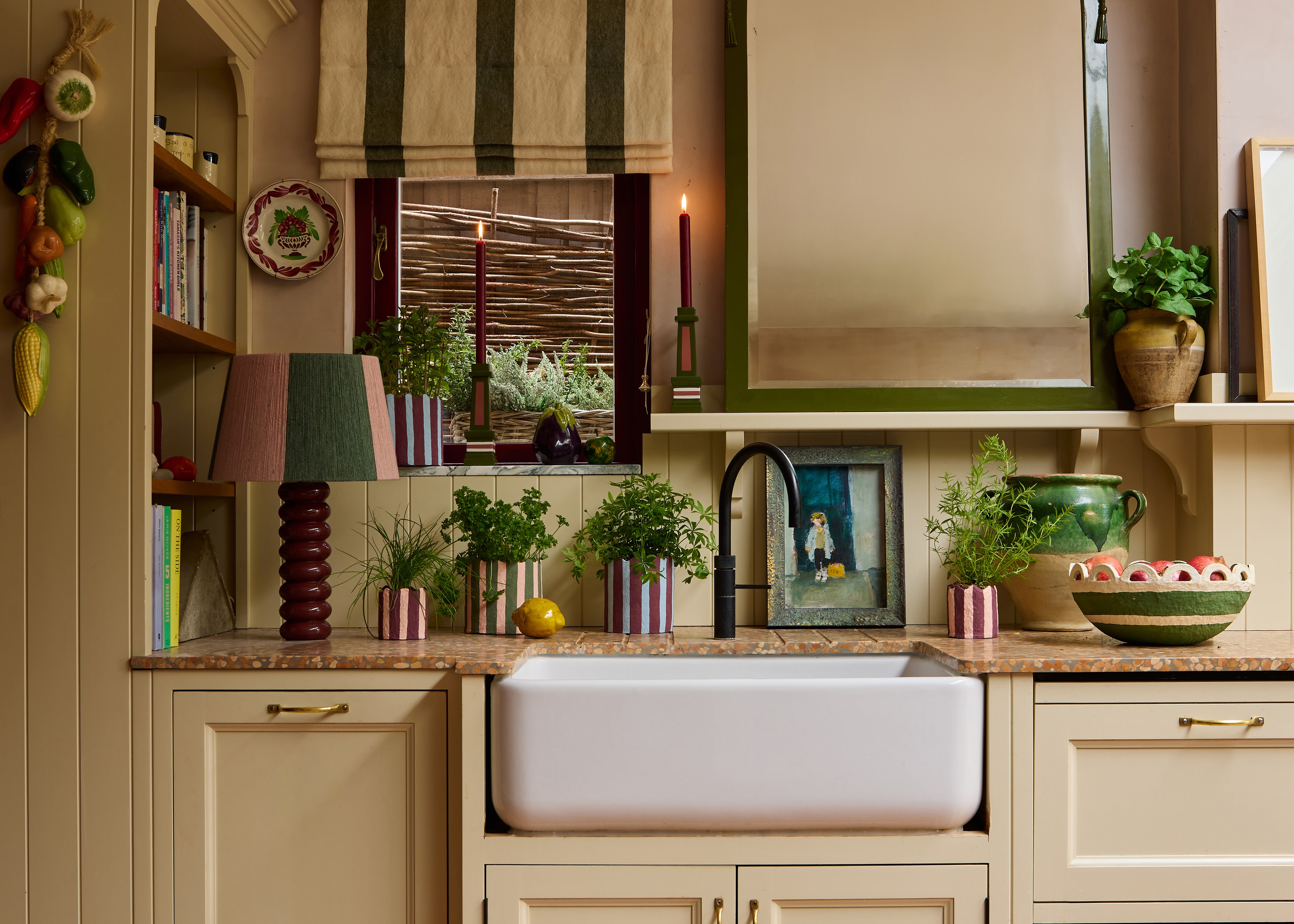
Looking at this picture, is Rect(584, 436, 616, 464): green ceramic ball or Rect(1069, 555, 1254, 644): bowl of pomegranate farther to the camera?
Rect(584, 436, 616, 464): green ceramic ball

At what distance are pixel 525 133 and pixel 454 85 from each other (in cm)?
19

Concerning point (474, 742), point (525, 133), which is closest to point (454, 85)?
point (525, 133)

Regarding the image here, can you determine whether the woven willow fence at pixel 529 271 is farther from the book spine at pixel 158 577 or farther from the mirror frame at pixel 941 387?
the book spine at pixel 158 577

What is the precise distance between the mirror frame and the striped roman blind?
0.56 feet

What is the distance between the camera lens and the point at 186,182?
6.39 feet

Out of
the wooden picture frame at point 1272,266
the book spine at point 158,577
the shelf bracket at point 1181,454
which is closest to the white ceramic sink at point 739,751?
the book spine at point 158,577

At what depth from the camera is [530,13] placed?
213cm

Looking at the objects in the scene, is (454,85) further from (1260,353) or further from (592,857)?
(1260,353)

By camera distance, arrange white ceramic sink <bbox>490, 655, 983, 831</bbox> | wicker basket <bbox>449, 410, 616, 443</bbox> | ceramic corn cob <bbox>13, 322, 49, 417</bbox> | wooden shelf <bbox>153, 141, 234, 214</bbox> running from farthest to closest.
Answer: wicker basket <bbox>449, 410, 616, 443</bbox> < wooden shelf <bbox>153, 141, 234, 214</bbox> < ceramic corn cob <bbox>13, 322, 49, 417</bbox> < white ceramic sink <bbox>490, 655, 983, 831</bbox>

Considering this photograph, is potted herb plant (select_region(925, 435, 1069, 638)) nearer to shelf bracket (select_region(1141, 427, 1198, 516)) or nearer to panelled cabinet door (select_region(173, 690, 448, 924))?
shelf bracket (select_region(1141, 427, 1198, 516))

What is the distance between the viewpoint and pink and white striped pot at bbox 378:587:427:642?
5.90 ft

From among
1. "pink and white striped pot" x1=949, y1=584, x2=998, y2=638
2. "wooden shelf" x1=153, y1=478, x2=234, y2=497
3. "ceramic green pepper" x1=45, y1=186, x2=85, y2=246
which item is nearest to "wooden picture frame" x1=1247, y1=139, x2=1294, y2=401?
"pink and white striped pot" x1=949, y1=584, x2=998, y2=638

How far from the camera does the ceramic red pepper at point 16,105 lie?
161 cm

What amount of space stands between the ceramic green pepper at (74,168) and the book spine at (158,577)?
533 millimetres
